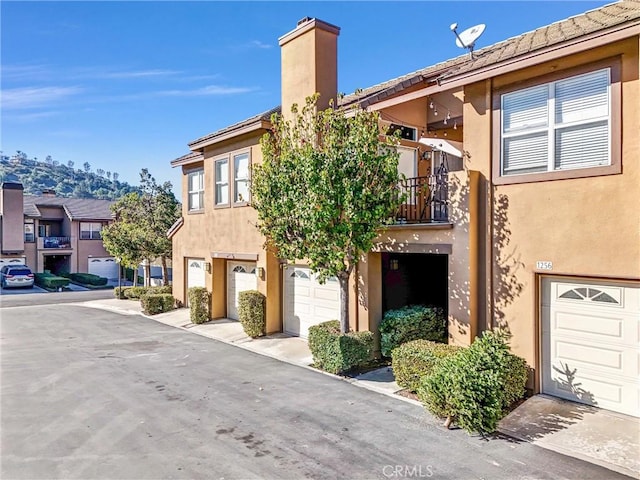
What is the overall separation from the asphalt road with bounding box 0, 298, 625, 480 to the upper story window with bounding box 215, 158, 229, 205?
707cm

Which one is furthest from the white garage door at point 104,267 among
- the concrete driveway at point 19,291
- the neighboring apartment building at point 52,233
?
the concrete driveway at point 19,291

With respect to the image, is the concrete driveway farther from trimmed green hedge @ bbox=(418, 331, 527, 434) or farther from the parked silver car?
trimmed green hedge @ bbox=(418, 331, 527, 434)

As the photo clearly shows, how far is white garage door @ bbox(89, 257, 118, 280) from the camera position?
1540 inches

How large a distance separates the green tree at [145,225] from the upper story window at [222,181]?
23.9ft

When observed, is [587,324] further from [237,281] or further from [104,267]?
[104,267]

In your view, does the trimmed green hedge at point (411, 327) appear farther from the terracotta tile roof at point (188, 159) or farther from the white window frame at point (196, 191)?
the terracotta tile roof at point (188, 159)

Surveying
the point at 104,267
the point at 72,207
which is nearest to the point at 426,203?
the point at 104,267

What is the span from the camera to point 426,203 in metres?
11.0

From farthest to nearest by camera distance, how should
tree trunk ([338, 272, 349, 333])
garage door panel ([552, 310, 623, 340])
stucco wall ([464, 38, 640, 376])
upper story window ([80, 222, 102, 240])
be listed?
upper story window ([80, 222, 102, 240]) → tree trunk ([338, 272, 349, 333]) → garage door panel ([552, 310, 623, 340]) → stucco wall ([464, 38, 640, 376])

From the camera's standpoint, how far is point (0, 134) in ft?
44.9

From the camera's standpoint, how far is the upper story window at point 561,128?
7.32m

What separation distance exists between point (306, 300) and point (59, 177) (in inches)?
6843

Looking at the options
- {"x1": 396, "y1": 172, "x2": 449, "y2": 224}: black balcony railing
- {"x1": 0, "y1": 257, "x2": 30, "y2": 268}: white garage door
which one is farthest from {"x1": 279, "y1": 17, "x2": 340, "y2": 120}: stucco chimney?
{"x1": 0, "y1": 257, "x2": 30, "y2": 268}: white garage door

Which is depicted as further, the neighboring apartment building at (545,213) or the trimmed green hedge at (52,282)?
the trimmed green hedge at (52,282)
